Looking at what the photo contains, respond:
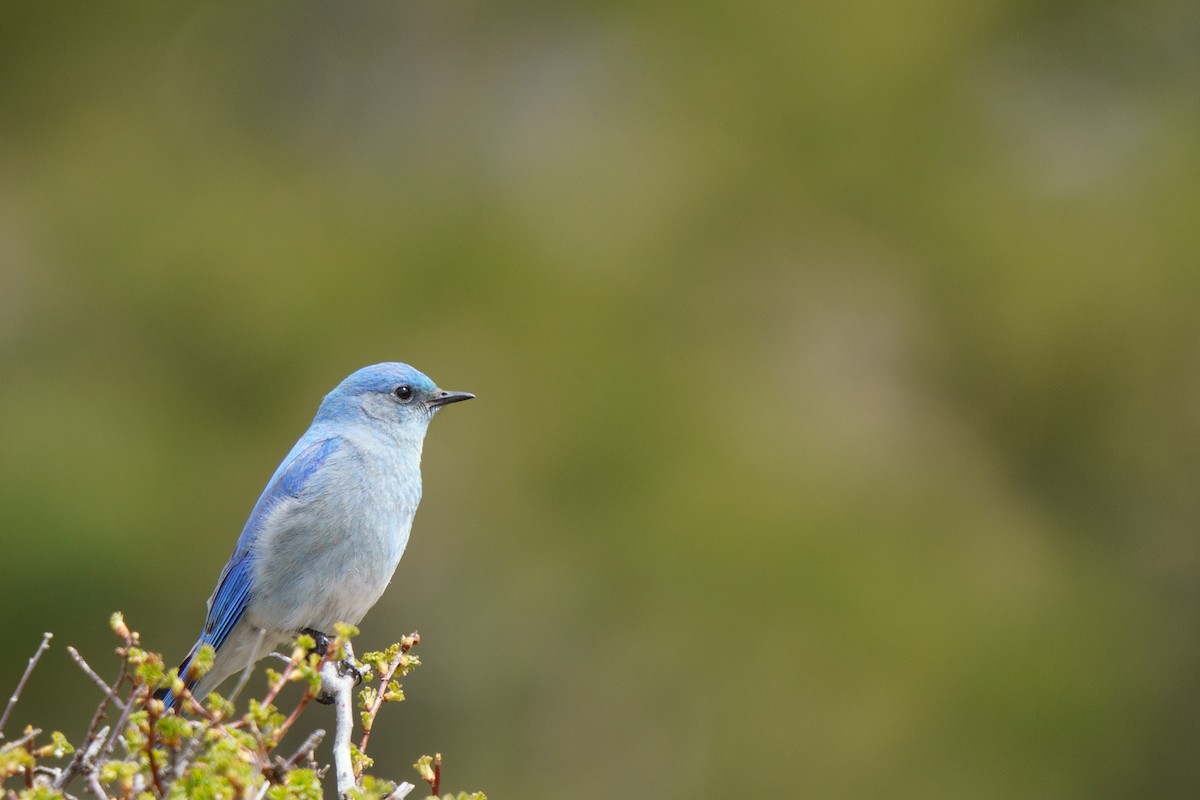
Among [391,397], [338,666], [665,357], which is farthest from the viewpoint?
[665,357]

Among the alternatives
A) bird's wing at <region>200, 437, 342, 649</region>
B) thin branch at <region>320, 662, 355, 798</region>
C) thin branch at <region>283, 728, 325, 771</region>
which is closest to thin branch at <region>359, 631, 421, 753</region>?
thin branch at <region>320, 662, 355, 798</region>

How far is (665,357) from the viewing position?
10391 mm

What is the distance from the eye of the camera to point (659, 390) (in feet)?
33.5

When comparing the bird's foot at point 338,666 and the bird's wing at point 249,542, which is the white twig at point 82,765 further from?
the bird's wing at point 249,542

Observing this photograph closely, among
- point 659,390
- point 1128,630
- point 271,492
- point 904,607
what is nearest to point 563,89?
point 659,390

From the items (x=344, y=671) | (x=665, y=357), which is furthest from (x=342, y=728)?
(x=665, y=357)

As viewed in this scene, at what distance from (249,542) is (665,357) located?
587 cm

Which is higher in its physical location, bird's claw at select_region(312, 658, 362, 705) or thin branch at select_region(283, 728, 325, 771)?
thin branch at select_region(283, 728, 325, 771)

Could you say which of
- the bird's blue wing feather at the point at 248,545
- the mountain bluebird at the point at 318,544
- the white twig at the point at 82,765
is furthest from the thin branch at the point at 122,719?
the bird's blue wing feather at the point at 248,545

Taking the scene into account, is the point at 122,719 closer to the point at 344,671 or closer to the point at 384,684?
the point at 384,684

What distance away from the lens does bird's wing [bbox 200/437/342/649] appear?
4.76 meters

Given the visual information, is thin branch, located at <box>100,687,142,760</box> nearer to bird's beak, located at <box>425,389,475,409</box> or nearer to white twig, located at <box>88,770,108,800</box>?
white twig, located at <box>88,770,108,800</box>

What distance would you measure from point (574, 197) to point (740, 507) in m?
2.98

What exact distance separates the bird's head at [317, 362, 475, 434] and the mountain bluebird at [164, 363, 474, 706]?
87 mm
